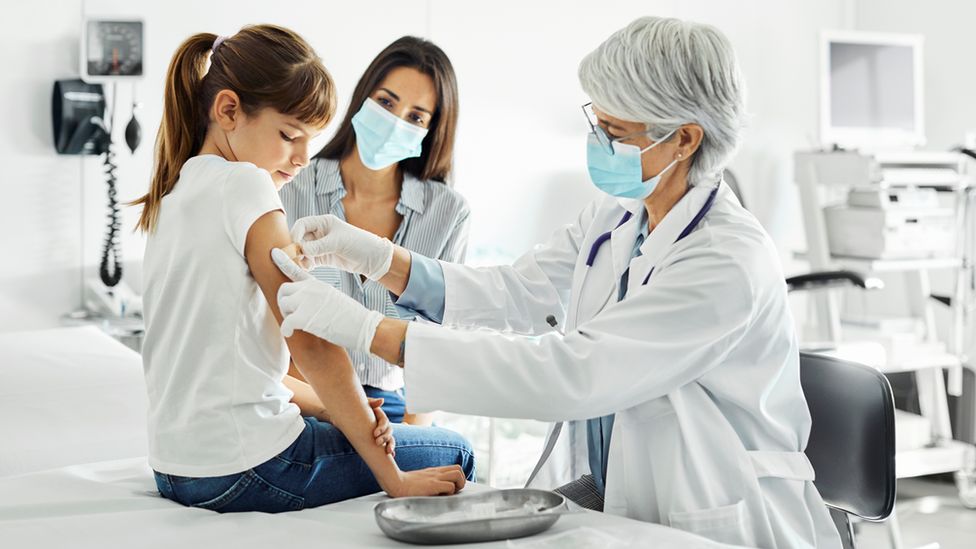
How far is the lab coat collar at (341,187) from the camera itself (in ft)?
7.51

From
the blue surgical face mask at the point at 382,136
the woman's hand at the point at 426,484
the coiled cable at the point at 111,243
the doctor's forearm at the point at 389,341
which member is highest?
the blue surgical face mask at the point at 382,136

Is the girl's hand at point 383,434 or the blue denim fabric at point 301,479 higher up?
the girl's hand at point 383,434

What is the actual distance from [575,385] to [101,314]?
6.53ft

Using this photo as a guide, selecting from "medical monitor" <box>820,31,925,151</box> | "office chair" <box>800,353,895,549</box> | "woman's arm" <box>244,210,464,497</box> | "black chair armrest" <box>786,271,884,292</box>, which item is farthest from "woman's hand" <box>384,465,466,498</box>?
"medical monitor" <box>820,31,925,151</box>

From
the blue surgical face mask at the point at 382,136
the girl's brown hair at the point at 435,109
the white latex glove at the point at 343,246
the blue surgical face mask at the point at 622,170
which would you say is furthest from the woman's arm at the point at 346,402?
the girl's brown hair at the point at 435,109

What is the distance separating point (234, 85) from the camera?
1457 millimetres

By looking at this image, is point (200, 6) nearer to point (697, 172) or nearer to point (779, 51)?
point (697, 172)

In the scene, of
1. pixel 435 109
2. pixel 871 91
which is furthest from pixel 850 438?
pixel 871 91

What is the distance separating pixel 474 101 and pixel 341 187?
4.80ft

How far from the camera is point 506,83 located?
3.74 meters

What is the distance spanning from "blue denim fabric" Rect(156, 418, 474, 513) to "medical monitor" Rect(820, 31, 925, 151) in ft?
9.04

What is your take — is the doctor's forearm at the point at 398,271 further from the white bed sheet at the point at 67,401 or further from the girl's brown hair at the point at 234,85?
the white bed sheet at the point at 67,401

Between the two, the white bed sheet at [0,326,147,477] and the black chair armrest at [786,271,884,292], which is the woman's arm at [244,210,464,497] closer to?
the white bed sheet at [0,326,147,477]

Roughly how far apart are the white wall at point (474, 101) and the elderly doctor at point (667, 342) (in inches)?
62.5
